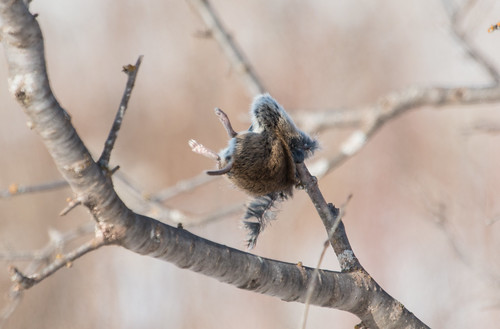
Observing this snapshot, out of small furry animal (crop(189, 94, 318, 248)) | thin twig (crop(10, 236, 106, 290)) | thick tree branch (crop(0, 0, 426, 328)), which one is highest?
small furry animal (crop(189, 94, 318, 248))

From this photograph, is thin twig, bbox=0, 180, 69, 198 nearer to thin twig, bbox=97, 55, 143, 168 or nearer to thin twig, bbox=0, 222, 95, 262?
thin twig, bbox=97, 55, 143, 168

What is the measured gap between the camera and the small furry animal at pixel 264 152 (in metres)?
1.08

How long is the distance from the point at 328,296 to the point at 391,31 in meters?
4.57

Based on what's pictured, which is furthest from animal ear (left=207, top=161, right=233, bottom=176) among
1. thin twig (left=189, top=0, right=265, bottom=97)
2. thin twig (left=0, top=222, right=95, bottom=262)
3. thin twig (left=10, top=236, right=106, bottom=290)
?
thin twig (left=189, top=0, right=265, bottom=97)

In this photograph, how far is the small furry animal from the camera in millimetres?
1075

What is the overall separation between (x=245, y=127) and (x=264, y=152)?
3840 millimetres

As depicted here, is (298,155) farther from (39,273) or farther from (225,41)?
(225,41)

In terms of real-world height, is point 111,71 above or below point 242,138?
above

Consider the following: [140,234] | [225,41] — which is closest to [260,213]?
[140,234]

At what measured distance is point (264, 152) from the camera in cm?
109

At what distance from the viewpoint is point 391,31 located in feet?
17.5

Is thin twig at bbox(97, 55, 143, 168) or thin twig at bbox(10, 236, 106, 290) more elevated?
thin twig at bbox(97, 55, 143, 168)

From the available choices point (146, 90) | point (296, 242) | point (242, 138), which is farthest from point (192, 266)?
point (146, 90)

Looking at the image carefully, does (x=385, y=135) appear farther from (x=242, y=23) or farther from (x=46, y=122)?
(x=46, y=122)
